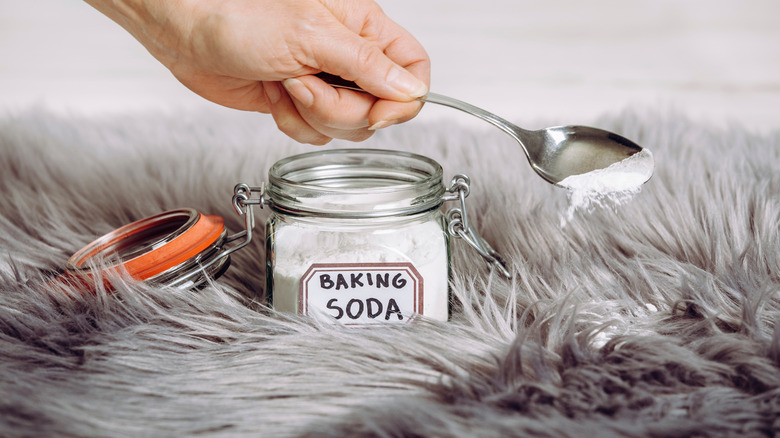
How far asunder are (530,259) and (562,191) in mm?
218

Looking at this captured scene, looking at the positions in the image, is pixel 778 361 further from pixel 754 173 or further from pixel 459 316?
pixel 754 173

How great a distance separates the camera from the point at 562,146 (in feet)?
2.50

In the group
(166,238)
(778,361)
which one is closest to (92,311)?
(166,238)

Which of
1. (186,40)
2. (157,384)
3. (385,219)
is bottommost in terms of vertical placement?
(157,384)

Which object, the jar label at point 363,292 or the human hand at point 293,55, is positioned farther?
the human hand at point 293,55

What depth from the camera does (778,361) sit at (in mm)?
527

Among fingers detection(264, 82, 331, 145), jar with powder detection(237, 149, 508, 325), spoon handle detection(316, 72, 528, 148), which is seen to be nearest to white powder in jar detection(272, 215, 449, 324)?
jar with powder detection(237, 149, 508, 325)

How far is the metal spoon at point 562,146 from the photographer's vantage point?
0.75m

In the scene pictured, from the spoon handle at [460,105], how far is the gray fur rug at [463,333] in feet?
0.37

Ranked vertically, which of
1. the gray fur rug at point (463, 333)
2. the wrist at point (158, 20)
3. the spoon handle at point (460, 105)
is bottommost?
the gray fur rug at point (463, 333)

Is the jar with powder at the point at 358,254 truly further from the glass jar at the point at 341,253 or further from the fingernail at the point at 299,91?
the fingernail at the point at 299,91

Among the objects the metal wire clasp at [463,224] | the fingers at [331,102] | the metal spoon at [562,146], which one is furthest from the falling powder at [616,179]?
the fingers at [331,102]

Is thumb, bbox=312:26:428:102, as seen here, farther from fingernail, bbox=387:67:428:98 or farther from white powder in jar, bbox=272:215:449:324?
white powder in jar, bbox=272:215:449:324

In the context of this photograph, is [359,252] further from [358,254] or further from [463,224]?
[463,224]
